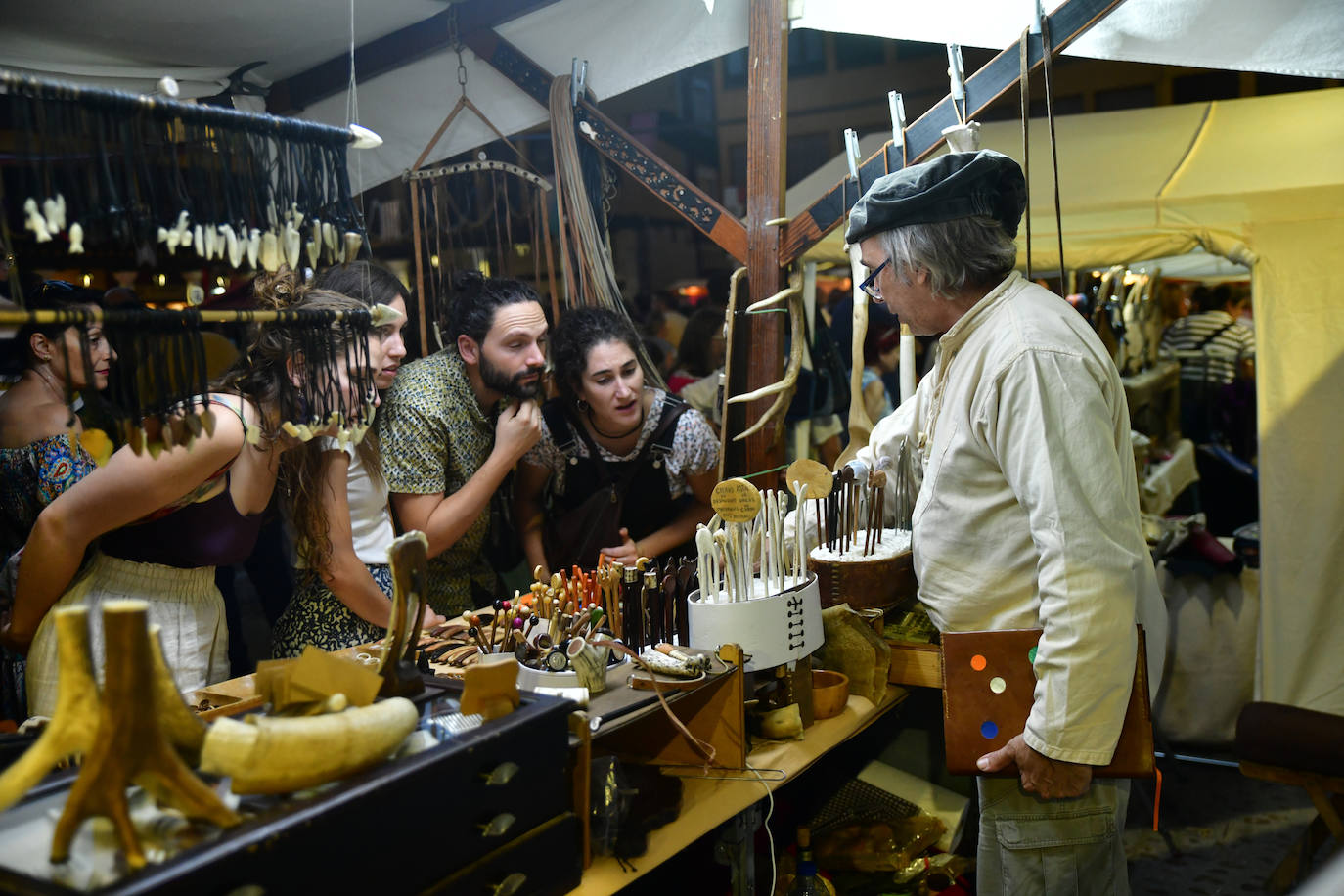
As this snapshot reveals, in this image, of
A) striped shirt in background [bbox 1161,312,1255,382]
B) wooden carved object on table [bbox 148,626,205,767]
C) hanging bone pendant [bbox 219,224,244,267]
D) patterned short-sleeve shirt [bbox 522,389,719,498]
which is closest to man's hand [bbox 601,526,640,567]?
patterned short-sleeve shirt [bbox 522,389,719,498]

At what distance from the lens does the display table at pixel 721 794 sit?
1753 mm

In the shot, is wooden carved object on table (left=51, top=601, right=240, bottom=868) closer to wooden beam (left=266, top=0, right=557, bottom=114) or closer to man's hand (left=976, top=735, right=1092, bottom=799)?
man's hand (left=976, top=735, right=1092, bottom=799)

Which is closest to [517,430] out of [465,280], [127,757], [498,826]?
[465,280]

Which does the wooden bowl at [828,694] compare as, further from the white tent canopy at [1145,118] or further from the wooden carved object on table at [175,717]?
the white tent canopy at [1145,118]

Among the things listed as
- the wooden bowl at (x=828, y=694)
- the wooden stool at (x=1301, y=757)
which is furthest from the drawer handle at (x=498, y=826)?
the wooden stool at (x=1301, y=757)

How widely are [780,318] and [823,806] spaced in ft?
4.84

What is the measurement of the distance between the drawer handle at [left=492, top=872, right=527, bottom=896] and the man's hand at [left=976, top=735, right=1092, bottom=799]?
0.96 m

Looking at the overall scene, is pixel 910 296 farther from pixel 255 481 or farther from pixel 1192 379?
pixel 1192 379

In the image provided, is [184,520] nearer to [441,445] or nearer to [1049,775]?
[441,445]

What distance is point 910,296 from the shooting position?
2.18 m

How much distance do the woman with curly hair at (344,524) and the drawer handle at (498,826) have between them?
A: 1.13 meters

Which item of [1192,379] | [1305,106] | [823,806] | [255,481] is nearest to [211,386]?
[255,481]

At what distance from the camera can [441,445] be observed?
9.70 ft

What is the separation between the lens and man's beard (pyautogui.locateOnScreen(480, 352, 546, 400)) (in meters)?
3.06
